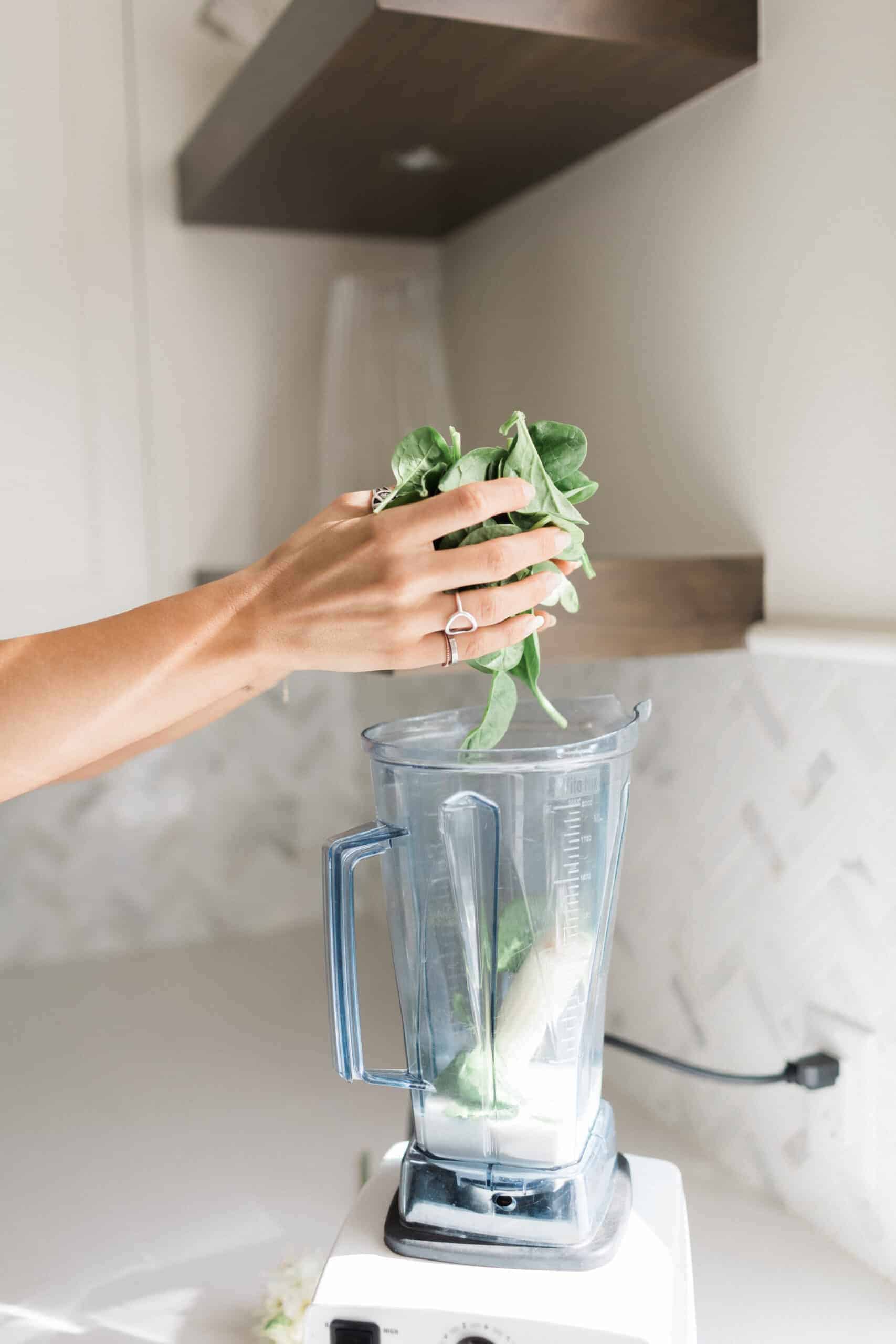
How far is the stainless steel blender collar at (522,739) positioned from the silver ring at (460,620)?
0.07 meters

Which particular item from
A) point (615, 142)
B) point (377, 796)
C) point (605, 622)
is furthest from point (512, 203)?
point (377, 796)

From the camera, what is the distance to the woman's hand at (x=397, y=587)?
53 cm

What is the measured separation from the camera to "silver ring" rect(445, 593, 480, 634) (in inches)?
21.8

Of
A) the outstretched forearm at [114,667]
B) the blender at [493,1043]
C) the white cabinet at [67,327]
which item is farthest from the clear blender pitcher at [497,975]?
the white cabinet at [67,327]

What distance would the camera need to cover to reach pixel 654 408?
3.36ft

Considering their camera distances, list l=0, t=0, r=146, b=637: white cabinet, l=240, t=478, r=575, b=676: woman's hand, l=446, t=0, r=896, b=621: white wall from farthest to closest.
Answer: l=0, t=0, r=146, b=637: white cabinet, l=446, t=0, r=896, b=621: white wall, l=240, t=478, r=575, b=676: woman's hand

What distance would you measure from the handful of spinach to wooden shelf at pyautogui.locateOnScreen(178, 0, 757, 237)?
0.37 meters

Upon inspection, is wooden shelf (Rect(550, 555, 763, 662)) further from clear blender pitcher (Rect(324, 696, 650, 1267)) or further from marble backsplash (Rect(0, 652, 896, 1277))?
clear blender pitcher (Rect(324, 696, 650, 1267))

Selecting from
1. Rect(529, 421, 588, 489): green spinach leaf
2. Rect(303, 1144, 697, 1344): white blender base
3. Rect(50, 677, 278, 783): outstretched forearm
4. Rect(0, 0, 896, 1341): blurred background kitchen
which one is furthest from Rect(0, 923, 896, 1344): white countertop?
Rect(529, 421, 588, 489): green spinach leaf

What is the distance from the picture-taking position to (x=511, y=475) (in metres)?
0.56

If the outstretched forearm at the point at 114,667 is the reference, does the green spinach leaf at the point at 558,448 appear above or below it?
above

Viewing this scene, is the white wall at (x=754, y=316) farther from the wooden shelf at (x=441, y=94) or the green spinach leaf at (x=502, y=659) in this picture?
the green spinach leaf at (x=502, y=659)

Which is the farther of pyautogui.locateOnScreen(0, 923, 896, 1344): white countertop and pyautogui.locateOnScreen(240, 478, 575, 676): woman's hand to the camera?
pyautogui.locateOnScreen(0, 923, 896, 1344): white countertop

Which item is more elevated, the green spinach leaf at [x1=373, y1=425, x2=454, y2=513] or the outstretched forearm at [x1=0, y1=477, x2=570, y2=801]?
the green spinach leaf at [x1=373, y1=425, x2=454, y2=513]
